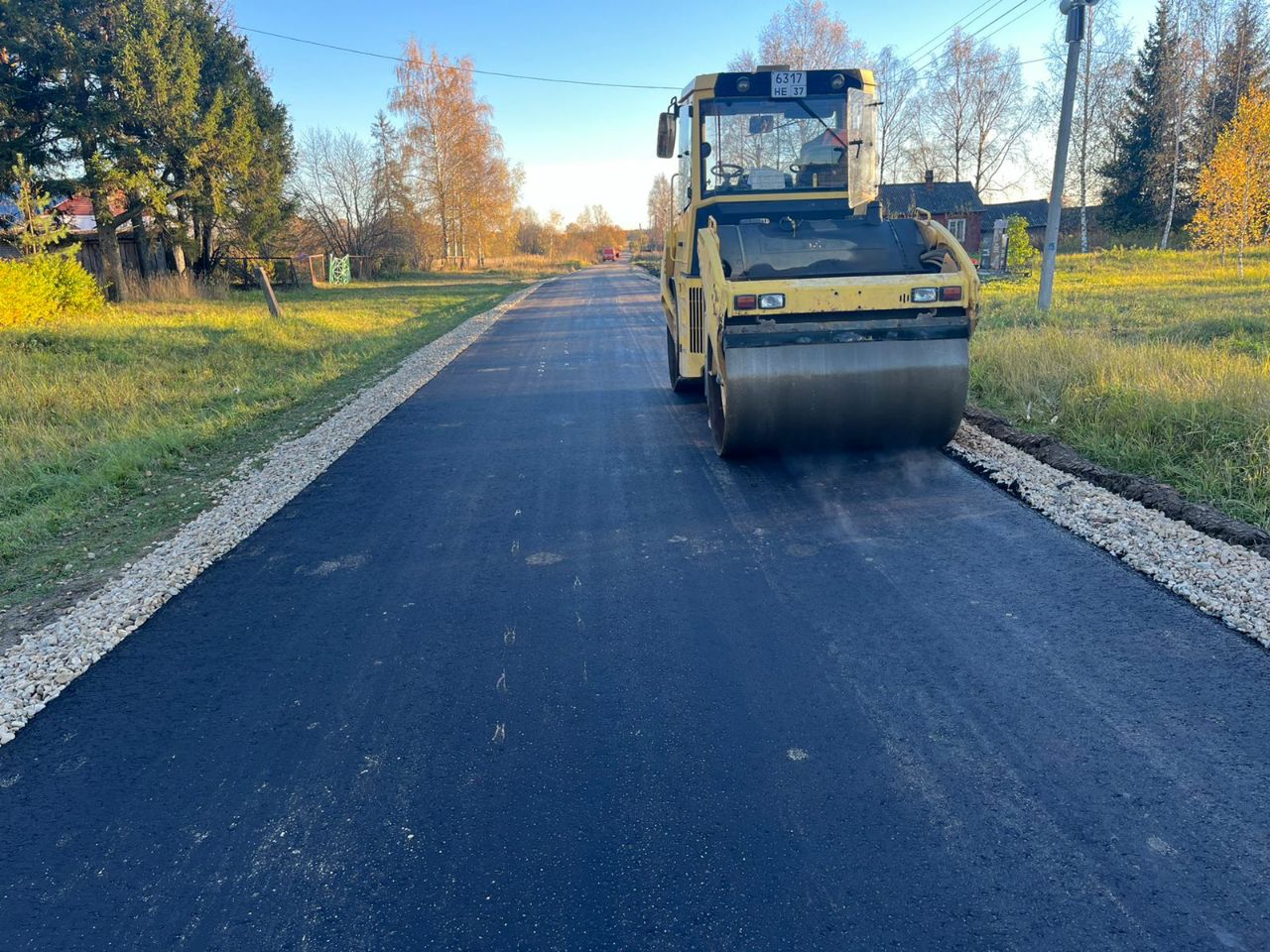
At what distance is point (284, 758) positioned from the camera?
3.00 metres

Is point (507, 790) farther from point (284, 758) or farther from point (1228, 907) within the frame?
point (1228, 907)

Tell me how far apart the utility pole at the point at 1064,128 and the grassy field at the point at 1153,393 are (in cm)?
84

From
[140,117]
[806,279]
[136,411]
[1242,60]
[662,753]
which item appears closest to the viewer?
[662,753]

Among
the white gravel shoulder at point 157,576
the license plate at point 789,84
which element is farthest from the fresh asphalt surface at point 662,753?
the license plate at point 789,84

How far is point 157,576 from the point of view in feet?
15.6

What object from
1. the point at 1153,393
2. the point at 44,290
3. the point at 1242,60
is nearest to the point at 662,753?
the point at 1153,393

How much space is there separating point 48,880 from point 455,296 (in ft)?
92.5

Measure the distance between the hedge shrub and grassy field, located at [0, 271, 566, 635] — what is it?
485mm

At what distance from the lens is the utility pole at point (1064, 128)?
1162 cm

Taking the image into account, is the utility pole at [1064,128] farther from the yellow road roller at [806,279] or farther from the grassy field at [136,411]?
the grassy field at [136,411]

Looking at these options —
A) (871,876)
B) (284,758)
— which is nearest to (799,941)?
(871,876)

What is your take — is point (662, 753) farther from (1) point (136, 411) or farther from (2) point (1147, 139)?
(2) point (1147, 139)

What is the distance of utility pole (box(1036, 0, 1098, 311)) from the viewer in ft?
38.1

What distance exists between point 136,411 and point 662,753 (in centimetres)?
887
